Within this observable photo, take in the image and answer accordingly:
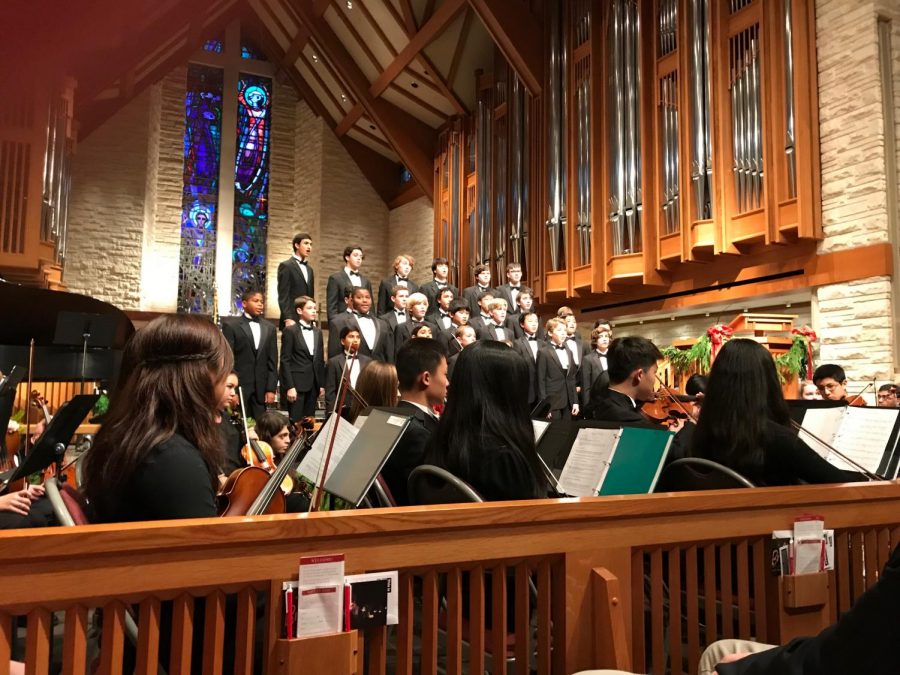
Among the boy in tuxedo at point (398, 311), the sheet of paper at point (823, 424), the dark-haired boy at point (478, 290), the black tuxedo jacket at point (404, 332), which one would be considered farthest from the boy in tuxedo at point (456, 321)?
the sheet of paper at point (823, 424)

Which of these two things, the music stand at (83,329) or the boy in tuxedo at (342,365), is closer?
the music stand at (83,329)

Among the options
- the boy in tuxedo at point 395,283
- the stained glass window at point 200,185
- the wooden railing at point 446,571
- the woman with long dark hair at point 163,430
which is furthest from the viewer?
the stained glass window at point 200,185

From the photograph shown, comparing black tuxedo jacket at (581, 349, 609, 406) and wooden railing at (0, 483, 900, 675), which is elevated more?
black tuxedo jacket at (581, 349, 609, 406)

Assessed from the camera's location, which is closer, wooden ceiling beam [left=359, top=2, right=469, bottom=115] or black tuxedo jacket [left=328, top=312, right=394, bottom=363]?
black tuxedo jacket [left=328, top=312, right=394, bottom=363]

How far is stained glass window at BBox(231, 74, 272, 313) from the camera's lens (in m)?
12.5

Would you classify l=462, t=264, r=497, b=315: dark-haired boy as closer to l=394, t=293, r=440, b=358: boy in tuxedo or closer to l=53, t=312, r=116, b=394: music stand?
l=394, t=293, r=440, b=358: boy in tuxedo

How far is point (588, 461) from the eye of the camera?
202cm

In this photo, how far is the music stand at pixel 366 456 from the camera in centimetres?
157

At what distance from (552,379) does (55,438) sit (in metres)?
5.05

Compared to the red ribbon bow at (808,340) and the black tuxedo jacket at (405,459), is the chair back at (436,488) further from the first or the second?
the red ribbon bow at (808,340)

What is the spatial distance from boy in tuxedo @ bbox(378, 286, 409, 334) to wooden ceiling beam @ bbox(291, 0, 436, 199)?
5149 mm

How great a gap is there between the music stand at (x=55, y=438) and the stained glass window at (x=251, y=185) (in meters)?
10.1

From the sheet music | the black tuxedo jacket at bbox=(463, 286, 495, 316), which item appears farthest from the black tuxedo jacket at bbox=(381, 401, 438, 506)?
the black tuxedo jacket at bbox=(463, 286, 495, 316)

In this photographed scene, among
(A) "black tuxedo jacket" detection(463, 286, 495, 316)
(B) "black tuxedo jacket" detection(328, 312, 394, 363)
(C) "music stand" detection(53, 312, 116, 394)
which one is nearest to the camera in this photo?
(C) "music stand" detection(53, 312, 116, 394)
